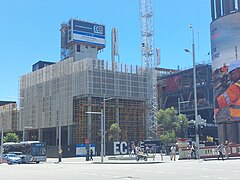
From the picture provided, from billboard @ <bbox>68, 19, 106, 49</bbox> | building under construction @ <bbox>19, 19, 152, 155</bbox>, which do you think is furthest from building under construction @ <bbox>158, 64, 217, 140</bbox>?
billboard @ <bbox>68, 19, 106, 49</bbox>

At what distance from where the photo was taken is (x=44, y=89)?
87188mm

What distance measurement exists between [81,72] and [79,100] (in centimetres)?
564

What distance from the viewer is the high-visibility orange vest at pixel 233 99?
2756 inches

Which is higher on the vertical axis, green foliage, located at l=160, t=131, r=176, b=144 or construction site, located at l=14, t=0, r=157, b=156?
construction site, located at l=14, t=0, r=157, b=156

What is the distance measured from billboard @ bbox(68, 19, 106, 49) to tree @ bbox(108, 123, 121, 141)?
49.6 m

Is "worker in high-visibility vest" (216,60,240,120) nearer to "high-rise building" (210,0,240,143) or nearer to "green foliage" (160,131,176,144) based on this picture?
"high-rise building" (210,0,240,143)

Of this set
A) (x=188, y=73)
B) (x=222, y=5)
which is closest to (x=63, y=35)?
(x=188, y=73)

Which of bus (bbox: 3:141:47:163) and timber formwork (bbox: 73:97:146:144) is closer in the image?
bus (bbox: 3:141:47:163)

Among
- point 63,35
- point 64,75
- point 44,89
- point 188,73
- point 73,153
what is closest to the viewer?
point 73,153

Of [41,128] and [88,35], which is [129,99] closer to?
[41,128]

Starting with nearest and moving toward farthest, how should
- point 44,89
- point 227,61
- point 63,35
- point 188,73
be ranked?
point 227,61
point 44,89
point 188,73
point 63,35

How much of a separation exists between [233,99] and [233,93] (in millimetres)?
1079

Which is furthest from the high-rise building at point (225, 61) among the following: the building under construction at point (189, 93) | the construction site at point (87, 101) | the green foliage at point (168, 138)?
the building under construction at point (189, 93)

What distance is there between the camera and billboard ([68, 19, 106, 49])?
11600cm
